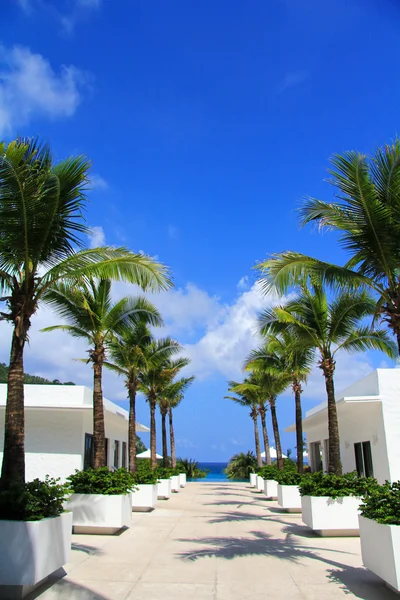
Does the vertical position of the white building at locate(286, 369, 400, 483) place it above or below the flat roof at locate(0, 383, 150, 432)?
below

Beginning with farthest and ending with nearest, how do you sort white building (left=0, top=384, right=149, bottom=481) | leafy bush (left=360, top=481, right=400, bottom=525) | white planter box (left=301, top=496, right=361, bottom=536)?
white building (left=0, top=384, right=149, bottom=481), white planter box (left=301, top=496, right=361, bottom=536), leafy bush (left=360, top=481, right=400, bottom=525)

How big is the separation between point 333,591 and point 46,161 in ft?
25.6

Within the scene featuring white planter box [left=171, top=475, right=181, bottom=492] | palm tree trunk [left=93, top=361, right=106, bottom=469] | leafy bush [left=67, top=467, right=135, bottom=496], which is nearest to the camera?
leafy bush [left=67, top=467, right=135, bottom=496]

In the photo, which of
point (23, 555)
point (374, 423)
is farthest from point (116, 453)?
point (23, 555)

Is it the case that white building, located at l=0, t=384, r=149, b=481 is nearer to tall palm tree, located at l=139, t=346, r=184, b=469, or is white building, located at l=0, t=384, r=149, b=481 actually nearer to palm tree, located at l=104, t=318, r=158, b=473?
palm tree, located at l=104, t=318, r=158, b=473

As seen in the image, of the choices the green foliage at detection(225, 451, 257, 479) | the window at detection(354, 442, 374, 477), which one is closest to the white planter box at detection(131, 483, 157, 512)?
the window at detection(354, 442, 374, 477)

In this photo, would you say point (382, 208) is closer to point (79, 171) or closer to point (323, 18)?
point (323, 18)

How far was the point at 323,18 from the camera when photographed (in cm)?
947

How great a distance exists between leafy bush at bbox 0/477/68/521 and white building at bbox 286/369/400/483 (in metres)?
11.2

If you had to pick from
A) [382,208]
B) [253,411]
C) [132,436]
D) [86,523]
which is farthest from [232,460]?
[382,208]

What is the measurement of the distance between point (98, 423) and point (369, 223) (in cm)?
806

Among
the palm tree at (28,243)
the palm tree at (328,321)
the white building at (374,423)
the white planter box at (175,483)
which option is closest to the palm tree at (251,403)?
the white planter box at (175,483)

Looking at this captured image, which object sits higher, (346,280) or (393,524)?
(346,280)

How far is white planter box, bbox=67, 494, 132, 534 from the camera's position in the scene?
412 inches
